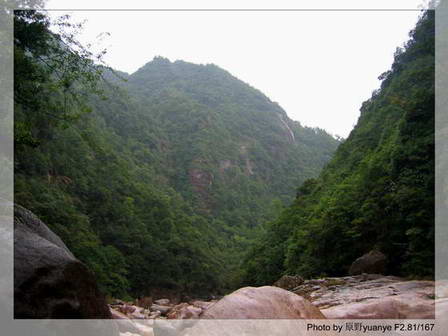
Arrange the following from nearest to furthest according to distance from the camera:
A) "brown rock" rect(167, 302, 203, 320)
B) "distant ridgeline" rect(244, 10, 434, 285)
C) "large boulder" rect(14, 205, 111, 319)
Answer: "large boulder" rect(14, 205, 111, 319), "brown rock" rect(167, 302, 203, 320), "distant ridgeline" rect(244, 10, 434, 285)

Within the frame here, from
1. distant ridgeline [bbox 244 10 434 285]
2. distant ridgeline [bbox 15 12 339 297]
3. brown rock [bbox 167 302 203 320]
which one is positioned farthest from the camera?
distant ridgeline [bbox 244 10 434 285]

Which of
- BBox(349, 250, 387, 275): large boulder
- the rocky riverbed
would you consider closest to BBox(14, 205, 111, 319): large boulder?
the rocky riverbed

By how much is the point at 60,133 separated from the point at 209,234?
23.6 m

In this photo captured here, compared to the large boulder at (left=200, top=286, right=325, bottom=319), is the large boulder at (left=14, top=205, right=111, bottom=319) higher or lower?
higher

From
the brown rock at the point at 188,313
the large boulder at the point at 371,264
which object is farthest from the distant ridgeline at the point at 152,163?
the large boulder at the point at 371,264

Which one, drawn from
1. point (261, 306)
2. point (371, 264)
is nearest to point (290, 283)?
point (371, 264)

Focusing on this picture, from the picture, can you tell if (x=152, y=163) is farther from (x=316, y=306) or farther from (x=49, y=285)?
(x=49, y=285)

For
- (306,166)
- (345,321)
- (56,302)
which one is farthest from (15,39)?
(306,166)

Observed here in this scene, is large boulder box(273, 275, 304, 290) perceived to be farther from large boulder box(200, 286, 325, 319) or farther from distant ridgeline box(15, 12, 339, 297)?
large boulder box(200, 286, 325, 319)

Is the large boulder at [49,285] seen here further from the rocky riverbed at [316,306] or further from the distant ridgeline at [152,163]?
the distant ridgeline at [152,163]

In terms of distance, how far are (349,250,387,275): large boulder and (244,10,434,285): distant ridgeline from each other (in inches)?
17.0

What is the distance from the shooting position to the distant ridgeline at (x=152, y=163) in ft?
30.6

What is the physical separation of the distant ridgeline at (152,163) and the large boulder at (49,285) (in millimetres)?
3708

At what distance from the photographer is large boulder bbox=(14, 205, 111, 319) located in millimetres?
4434
